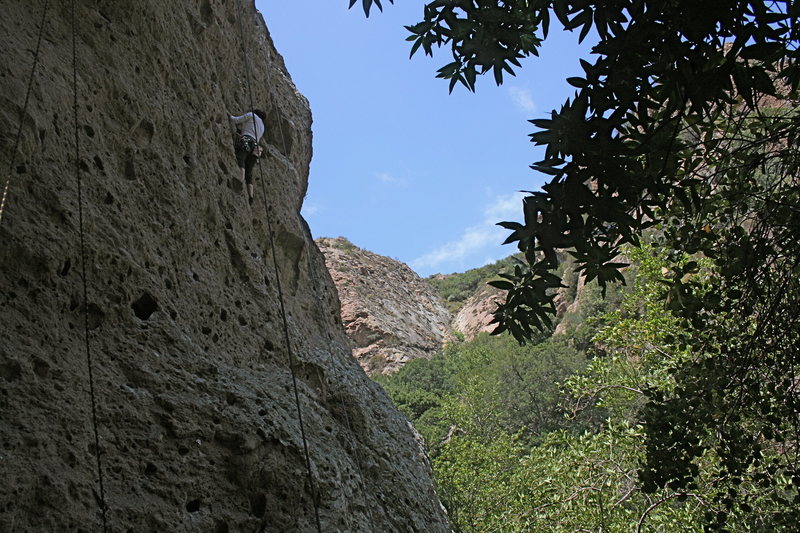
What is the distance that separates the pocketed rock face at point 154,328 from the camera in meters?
3.67

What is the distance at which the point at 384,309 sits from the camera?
4300 cm

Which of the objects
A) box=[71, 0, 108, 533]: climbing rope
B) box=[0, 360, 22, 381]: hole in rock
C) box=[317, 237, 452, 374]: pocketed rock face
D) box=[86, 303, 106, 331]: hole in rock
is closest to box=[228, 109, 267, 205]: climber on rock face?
box=[71, 0, 108, 533]: climbing rope

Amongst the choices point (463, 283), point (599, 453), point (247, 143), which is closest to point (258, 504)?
point (247, 143)

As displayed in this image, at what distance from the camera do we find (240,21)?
8688mm

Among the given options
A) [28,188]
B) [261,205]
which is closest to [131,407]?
[28,188]

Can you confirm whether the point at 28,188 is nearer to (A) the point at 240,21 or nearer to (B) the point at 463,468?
(A) the point at 240,21

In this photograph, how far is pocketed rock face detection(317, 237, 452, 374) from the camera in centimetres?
3900

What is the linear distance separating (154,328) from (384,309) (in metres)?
38.4

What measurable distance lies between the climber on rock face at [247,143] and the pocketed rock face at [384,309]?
89.9 feet

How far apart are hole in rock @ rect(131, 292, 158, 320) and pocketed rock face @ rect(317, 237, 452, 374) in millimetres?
30082

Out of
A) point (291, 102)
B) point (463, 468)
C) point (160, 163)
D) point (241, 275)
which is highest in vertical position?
point (291, 102)

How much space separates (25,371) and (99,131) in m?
1.98

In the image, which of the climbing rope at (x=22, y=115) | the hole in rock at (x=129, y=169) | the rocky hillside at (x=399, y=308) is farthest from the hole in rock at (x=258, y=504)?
the rocky hillside at (x=399, y=308)

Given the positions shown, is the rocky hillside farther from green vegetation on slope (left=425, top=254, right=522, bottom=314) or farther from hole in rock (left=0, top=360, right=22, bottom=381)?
hole in rock (left=0, top=360, right=22, bottom=381)
